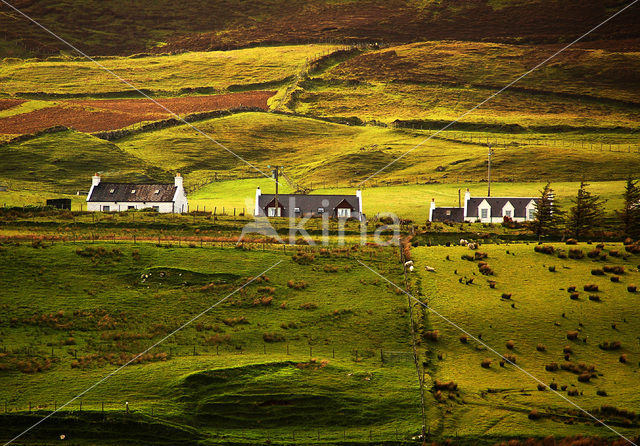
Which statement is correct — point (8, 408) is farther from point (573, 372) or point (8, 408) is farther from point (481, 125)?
point (481, 125)

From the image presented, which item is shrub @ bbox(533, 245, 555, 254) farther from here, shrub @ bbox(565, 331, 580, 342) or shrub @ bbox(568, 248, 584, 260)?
shrub @ bbox(565, 331, 580, 342)

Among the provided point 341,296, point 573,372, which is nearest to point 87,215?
point 341,296

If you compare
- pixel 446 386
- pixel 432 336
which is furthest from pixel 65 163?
pixel 446 386

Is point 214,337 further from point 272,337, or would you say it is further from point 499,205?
point 499,205

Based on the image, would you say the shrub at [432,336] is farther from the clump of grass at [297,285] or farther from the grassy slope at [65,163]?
the grassy slope at [65,163]

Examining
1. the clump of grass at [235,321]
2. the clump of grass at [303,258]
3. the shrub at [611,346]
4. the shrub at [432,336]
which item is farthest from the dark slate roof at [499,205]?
the clump of grass at [235,321]

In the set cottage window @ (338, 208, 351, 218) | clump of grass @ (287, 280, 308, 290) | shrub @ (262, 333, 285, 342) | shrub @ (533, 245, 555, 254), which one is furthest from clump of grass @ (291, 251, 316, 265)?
cottage window @ (338, 208, 351, 218)
